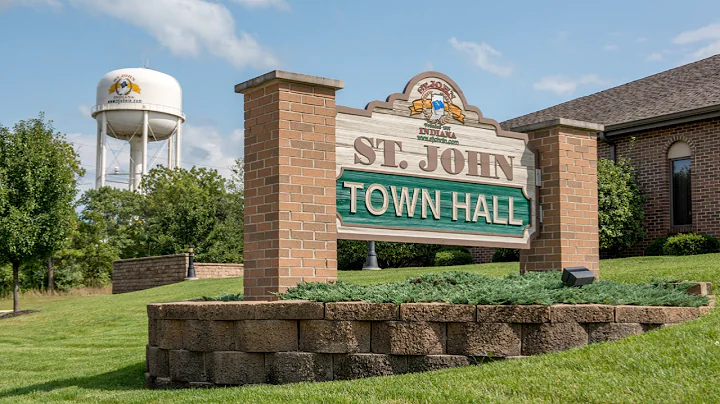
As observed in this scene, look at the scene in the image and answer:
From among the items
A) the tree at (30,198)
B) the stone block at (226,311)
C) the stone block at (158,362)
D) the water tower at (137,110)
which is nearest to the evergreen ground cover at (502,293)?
the stone block at (226,311)

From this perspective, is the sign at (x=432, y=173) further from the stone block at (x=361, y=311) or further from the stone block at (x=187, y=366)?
the stone block at (x=187, y=366)

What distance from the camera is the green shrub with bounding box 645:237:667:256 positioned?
19.7 metres

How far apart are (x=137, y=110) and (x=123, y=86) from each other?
5.57 ft

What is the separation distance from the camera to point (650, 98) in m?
22.4

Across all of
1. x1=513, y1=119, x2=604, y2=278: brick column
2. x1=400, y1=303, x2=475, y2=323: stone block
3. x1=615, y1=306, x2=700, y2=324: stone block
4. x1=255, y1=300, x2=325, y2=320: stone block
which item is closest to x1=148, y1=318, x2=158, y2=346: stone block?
x1=255, y1=300, x2=325, y2=320: stone block

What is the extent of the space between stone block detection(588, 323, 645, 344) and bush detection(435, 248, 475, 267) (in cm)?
1712

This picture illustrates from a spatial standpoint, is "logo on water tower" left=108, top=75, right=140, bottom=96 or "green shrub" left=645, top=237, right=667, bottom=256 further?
"logo on water tower" left=108, top=75, right=140, bottom=96

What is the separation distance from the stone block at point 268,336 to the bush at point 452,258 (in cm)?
1730

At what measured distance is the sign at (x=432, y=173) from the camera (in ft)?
25.2

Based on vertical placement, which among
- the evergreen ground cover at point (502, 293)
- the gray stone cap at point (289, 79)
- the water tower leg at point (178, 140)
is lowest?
the evergreen ground cover at point (502, 293)

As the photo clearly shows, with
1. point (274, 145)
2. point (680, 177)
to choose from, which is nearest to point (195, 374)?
point (274, 145)

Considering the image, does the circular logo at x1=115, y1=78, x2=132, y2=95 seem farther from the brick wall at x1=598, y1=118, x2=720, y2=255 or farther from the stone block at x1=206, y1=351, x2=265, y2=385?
the stone block at x1=206, y1=351, x2=265, y2=385

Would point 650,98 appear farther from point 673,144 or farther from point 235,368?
point 235,368

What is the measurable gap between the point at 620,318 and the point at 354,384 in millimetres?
2283
